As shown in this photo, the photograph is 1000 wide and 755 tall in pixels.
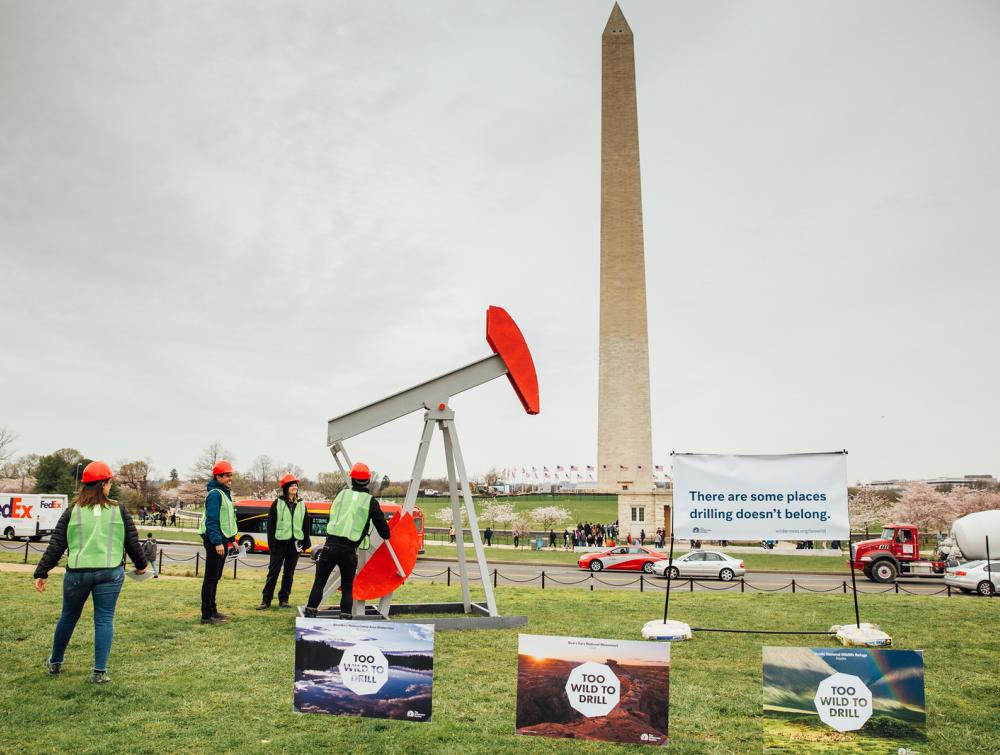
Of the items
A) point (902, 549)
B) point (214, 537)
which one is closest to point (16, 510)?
point (214, 537)

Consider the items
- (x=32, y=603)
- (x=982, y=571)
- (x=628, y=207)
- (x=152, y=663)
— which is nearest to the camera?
(x=152, y=663)

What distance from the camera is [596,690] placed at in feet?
15.4

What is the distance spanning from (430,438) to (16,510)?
117 ft

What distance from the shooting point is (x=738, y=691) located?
7000mm

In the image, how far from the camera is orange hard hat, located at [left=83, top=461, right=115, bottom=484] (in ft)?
21.5

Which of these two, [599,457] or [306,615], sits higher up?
[599,457]

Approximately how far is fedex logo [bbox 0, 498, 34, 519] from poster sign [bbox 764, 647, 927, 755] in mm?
40693

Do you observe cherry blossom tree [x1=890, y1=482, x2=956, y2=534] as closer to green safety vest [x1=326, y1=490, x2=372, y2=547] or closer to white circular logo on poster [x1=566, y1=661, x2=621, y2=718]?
green safety vest [x1=326, y1=490, x2=372, y2=547]

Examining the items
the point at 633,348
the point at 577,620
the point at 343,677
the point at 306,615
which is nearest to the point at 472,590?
the point at 577,620

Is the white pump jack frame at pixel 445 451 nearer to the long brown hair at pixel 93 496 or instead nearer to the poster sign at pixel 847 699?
the long brown hair at pixel 93 496

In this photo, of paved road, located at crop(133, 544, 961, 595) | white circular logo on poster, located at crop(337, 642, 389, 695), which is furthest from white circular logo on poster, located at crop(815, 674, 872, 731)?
paved road, located at crop(133, 544, 961, 595)

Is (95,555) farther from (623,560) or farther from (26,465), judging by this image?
(26,465)

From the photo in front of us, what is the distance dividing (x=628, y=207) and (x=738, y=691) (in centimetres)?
3881

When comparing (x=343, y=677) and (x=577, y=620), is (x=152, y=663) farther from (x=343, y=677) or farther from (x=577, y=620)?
(x=577, y=620)
